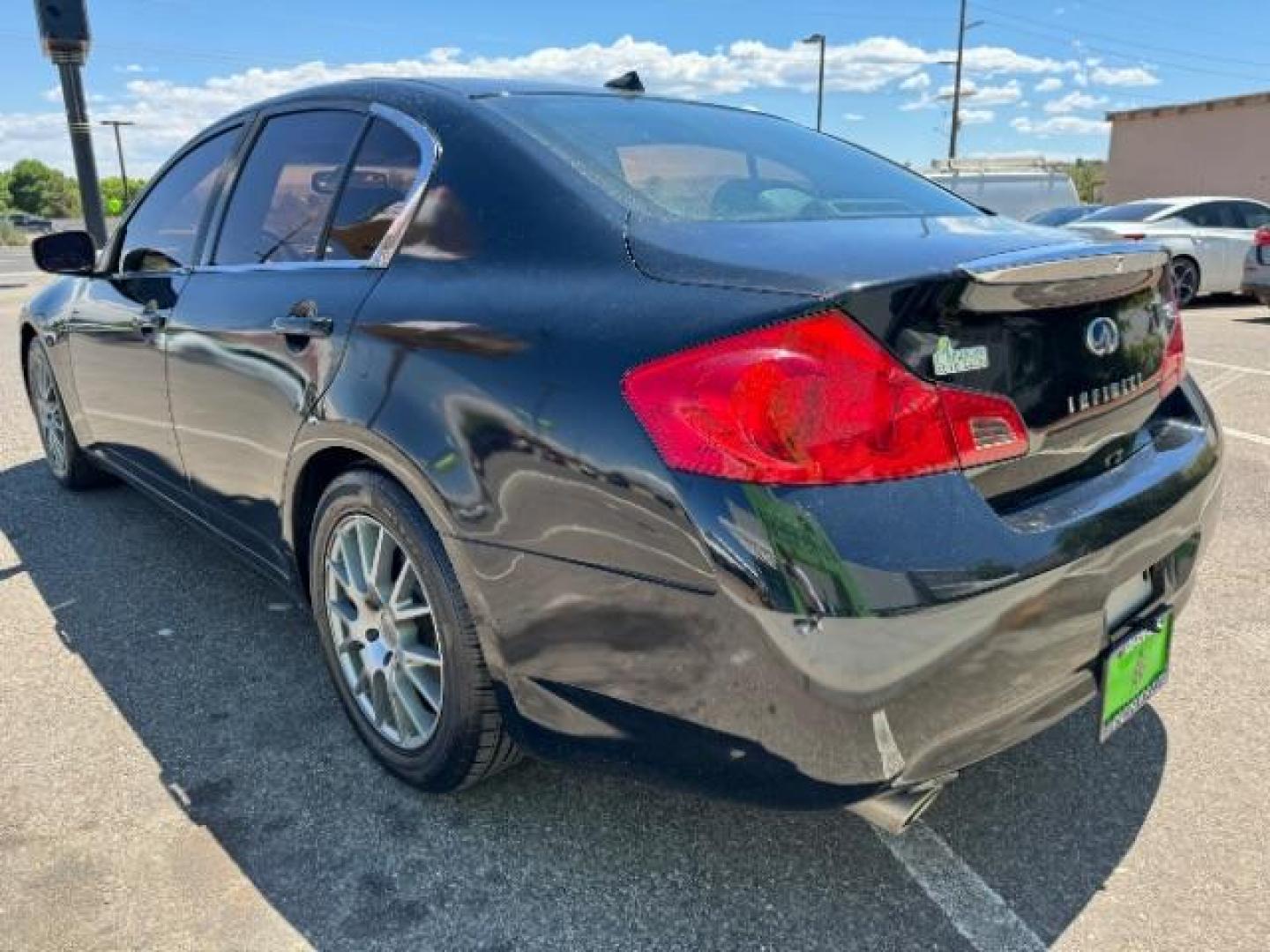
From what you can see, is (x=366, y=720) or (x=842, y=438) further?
(x=366, y=720)

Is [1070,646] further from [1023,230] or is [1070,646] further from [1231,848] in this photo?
[1023,230]

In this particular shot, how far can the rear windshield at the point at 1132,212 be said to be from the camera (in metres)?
12.5

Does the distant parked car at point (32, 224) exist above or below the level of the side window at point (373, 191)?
below

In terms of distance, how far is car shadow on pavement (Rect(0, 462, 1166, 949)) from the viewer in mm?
1901

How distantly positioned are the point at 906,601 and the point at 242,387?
6.19ft

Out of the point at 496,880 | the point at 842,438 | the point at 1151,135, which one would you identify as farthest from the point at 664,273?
the point at 1151,135

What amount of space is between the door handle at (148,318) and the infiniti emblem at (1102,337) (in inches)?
104

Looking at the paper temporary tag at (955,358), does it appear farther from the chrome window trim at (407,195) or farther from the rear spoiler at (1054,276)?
the chrome window trim at (407,195)

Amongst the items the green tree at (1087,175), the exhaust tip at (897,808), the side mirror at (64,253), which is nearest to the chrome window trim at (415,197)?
the exhaust tip at (897,808)

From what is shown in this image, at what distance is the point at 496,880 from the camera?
80.0 inches

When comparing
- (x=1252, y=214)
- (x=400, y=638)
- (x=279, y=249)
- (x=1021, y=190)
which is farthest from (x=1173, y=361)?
(x=1021, y=190)

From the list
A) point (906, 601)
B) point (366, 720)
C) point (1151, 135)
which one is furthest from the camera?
point (1151, 135)

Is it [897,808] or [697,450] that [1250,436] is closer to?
[897,808]

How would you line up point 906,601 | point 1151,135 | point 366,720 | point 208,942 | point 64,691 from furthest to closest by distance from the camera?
1. point 1151,135
2. point 64,691
3. point 366,720
4. point 208,942
5. point 906,601
